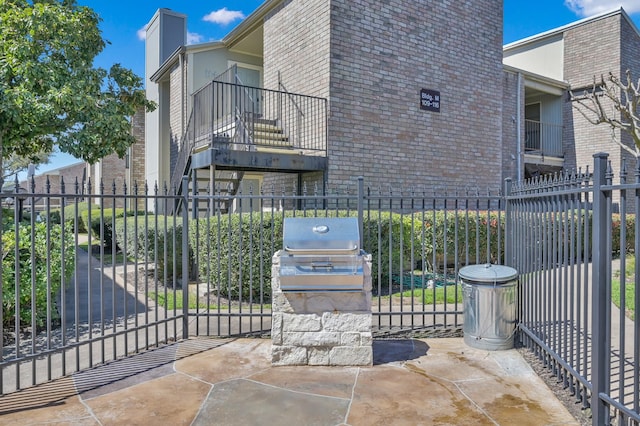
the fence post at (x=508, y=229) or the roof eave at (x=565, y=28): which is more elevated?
the roof eave at (x=565, y=28)

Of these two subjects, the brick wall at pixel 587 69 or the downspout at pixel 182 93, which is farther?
the brick wall at pixel 587 69

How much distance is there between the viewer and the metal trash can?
436 cm

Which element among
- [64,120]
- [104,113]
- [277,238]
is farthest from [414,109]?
[64,120]

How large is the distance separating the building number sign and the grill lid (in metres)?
7.21

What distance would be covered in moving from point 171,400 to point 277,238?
348 cm

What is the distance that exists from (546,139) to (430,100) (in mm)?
7836

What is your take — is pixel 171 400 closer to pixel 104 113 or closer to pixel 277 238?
pixel 277 238

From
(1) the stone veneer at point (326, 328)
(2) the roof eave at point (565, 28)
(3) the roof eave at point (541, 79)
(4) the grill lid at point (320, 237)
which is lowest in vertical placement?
(1) the stone veneer at point (326, 328)

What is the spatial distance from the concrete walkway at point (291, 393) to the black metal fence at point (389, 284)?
30 cm

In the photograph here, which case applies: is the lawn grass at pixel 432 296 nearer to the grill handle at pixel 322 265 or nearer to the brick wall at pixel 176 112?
the grill handle at pixel 322 265

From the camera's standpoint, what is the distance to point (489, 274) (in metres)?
4.39

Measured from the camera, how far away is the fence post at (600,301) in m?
2.82

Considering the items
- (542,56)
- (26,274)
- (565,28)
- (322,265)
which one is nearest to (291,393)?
(322,265)

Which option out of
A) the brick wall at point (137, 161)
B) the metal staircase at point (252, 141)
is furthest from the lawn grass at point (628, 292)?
the brick wall at point (137, 161)
